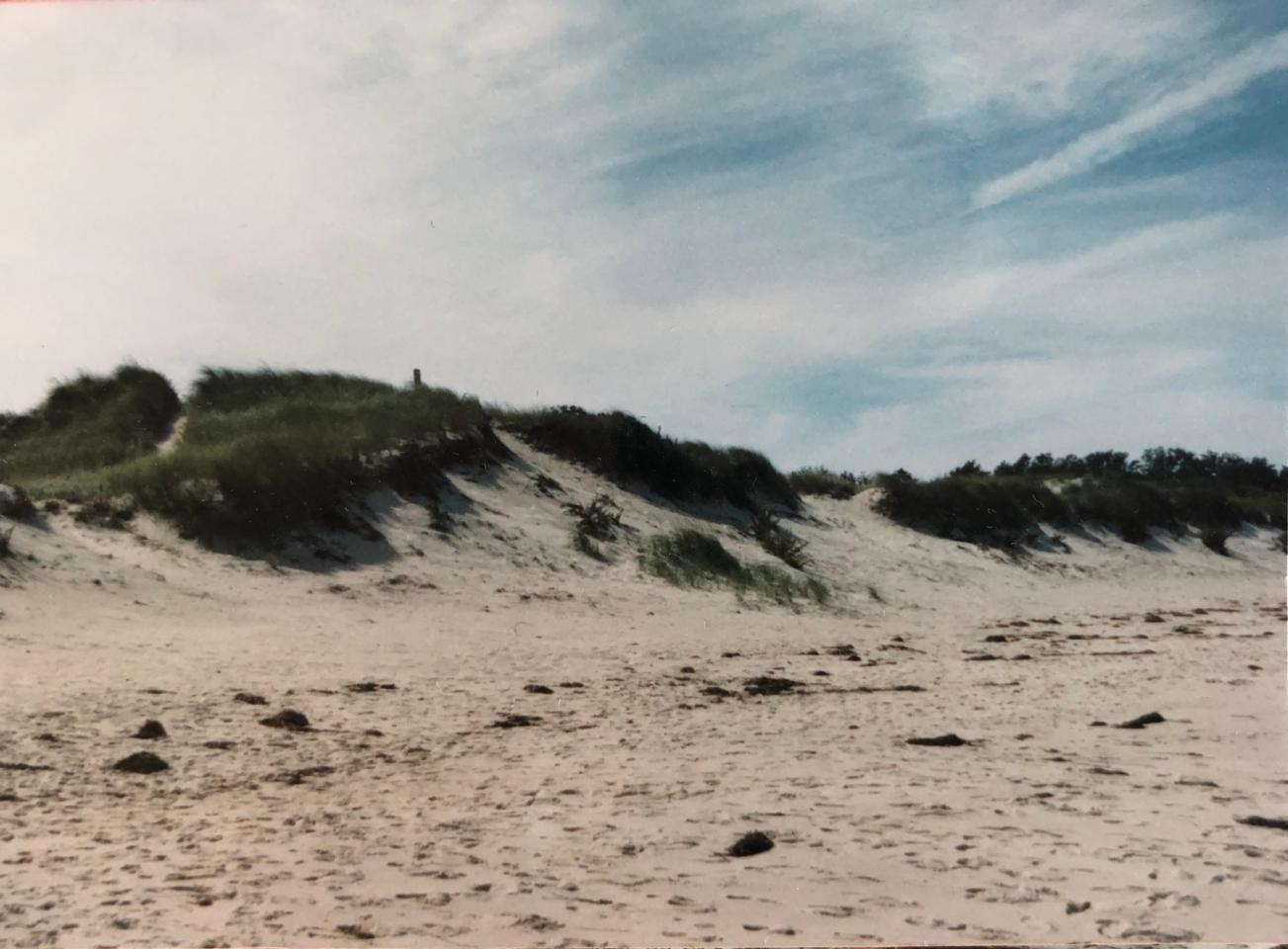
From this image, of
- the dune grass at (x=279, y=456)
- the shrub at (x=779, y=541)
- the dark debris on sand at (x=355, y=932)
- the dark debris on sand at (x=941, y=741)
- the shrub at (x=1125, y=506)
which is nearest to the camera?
the dark debris on sand at (x=355, y=932)

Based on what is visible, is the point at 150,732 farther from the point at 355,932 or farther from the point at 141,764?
the point at 355,932

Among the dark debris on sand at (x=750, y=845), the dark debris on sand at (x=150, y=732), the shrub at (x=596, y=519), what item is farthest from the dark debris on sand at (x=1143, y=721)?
the shrub at (x=596, y=519)

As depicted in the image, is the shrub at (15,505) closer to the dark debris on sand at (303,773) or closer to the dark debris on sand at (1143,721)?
the dark debris on sand at (303,773)

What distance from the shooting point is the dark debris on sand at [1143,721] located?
6.57 metres

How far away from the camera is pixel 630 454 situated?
2206cm

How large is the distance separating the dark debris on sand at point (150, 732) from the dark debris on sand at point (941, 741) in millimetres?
4032

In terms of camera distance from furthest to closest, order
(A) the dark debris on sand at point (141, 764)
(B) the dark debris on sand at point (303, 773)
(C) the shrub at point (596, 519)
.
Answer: (C) the shrub at point (596, 519) < (B) the dark debris on sand at point (303, 773) < (A) the dark debris on sand at point (141, 764)

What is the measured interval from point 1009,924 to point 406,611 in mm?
10150

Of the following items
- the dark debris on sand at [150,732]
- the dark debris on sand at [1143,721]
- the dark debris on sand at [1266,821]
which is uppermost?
Result: the dark debris on sand at [1143,721]

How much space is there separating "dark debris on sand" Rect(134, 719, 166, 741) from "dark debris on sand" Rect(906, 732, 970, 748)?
4032mm

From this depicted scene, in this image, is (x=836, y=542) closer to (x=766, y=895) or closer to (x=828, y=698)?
(x=828, y=698)

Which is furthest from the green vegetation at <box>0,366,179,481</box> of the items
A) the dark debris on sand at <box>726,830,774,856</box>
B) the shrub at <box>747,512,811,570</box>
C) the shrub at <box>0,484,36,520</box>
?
the dark debris on sand at <box>726,830,774,856</box>

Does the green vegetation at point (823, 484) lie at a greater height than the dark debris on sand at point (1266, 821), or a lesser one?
greater

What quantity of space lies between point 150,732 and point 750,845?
11.5ft
